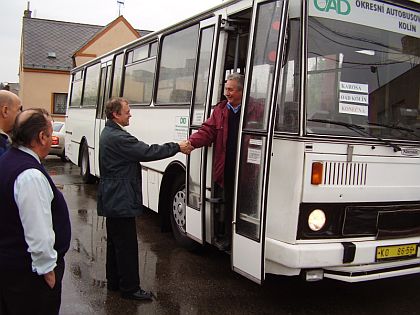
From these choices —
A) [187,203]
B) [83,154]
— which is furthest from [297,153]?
[83,154]

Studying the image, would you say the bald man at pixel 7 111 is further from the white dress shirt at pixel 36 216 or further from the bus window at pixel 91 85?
the bus window at pixel 91 85

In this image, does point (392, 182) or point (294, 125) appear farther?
point (392, 182)

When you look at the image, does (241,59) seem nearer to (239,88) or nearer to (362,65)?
(239,88)

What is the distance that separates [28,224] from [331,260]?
2546mm

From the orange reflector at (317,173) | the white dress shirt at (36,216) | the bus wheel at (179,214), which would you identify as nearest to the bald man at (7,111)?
the white dress shirt at (36,216)

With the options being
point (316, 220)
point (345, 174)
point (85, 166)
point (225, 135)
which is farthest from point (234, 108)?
point (85, 166)

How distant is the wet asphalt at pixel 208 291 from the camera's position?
462 centimetres

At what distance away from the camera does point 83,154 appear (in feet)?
40.1

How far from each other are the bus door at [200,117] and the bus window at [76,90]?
7.84 m

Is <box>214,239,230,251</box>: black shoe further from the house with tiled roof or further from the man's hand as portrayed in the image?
the house with tiled roof

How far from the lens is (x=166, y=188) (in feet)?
22.2

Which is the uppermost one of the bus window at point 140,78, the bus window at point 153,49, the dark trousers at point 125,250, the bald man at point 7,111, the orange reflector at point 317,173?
the bus window at point 153,49

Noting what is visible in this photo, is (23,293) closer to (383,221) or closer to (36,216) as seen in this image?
(36,216)

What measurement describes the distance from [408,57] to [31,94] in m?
32.2
